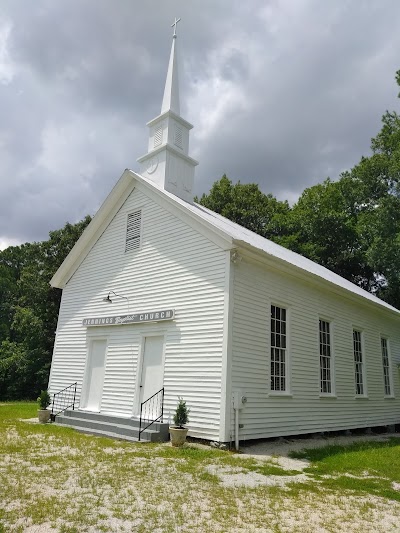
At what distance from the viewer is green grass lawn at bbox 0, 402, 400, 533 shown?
15.2 ft

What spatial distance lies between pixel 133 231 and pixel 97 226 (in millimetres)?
1996

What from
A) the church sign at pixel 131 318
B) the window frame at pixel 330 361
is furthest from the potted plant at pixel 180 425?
the window frame at pixel 330 361

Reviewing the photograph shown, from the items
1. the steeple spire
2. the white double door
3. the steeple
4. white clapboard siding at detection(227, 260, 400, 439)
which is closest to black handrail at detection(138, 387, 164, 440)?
the white double door

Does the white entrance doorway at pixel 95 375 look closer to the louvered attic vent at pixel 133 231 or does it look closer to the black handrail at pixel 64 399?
the black handrail at pixel 64 399

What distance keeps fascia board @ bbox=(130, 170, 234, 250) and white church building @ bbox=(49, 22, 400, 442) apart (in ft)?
0.13

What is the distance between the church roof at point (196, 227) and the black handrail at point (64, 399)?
3.91 metres

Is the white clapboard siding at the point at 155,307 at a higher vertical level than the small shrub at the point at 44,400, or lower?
higher

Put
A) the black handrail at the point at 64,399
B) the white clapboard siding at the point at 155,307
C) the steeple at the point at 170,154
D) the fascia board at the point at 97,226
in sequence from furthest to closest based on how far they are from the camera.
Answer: the steeple at the point at 170,154 < the fascia board at the point at 97,226 < the black handrail at the point at 64,399 < the white clapboard siding at the point at 155,307

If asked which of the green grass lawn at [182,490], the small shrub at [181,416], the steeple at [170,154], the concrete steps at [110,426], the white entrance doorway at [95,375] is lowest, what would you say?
the green grass lawn at [182,490]

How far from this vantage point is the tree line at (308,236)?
22875mm

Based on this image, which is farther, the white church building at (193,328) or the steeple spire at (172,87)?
the steeple spire at (172,87)

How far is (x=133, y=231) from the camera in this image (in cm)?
1362

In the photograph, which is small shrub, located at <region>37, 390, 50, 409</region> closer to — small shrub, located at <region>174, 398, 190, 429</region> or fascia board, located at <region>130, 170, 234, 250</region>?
small shrub, located at <region>174, 398, 190, 429</region>

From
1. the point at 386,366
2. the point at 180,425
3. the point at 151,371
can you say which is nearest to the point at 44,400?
the point at 151,371
